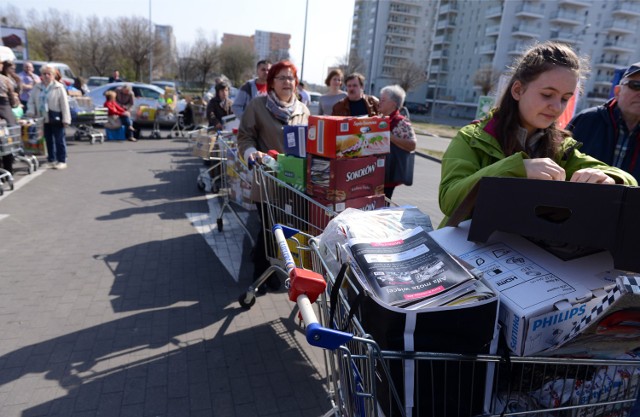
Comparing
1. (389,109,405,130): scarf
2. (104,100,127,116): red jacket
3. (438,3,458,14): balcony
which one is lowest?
(104,100,127,116): red jacket

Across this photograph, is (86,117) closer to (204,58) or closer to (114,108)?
(114,108)

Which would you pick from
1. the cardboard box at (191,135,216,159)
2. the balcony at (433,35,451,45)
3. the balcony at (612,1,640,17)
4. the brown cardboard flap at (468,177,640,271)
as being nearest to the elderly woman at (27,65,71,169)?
the cardboard box at (191,135,216,159)

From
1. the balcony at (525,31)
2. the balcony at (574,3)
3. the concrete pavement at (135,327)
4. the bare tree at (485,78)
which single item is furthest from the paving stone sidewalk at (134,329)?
the balcony at (574,3)

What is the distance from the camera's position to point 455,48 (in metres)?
71.9

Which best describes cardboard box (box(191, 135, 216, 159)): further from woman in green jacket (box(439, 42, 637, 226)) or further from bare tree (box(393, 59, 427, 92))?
bare tree (box(393, 59, 427, 92))

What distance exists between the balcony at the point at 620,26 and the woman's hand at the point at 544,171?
78936 millimetres

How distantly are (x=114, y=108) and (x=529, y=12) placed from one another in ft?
212

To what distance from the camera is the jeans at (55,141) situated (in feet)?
Result: 29.5

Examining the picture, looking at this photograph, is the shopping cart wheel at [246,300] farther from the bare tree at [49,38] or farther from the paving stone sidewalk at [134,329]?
the bare tree at [49,38]

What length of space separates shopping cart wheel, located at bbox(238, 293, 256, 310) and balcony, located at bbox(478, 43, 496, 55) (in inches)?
2665

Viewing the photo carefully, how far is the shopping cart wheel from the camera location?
3.80 m

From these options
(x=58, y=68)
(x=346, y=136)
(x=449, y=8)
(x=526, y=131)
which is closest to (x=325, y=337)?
(x=526, y=131)

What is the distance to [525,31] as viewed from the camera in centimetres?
6084

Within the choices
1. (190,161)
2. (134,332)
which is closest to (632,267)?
(134,332)
